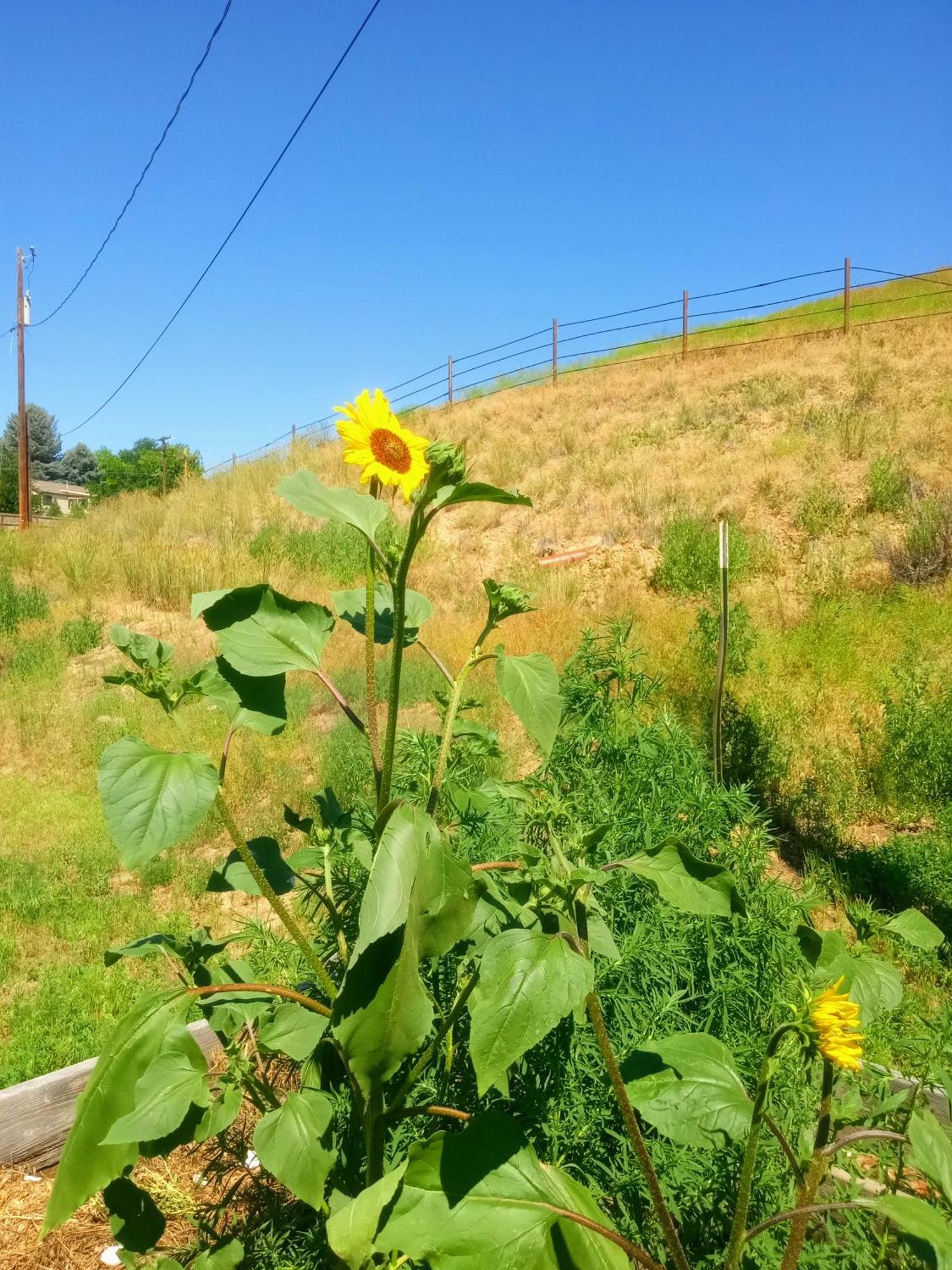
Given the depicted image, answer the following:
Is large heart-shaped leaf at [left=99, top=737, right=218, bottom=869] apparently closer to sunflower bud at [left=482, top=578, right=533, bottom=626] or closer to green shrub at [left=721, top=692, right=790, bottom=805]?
sunflower bud at [left=482, top=578, right=533, bottom=626]

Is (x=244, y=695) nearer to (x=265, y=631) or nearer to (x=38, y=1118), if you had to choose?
(x=265, y=631)

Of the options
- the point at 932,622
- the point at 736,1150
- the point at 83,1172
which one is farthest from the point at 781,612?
the point at 83,1172

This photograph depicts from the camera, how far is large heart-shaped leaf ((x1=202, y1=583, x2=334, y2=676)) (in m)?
1.08

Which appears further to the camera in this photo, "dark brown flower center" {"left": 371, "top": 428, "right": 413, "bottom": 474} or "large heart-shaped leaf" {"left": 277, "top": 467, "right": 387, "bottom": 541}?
"dark brown flower center" {"left": 371, "top": 428, "right": 413, "bottom": 474}

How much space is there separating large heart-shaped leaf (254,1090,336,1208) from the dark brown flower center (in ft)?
2.84

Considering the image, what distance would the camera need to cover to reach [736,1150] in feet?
4.40

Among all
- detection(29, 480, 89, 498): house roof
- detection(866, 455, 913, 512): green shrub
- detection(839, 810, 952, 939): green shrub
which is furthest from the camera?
detection(29, 480, 89, 498): house roof

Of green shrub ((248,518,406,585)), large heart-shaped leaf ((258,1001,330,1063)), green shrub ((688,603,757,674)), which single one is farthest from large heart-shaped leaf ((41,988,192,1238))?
green shrub ((248,518,406,585))

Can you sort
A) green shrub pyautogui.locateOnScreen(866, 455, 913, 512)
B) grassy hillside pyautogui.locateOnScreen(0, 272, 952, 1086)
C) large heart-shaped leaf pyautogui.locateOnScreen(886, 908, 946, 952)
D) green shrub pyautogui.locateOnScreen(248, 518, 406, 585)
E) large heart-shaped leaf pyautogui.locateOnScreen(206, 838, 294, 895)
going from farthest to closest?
green shrub pyautogui.locateOnScreen(248, 518, 406, 585), green shrub pyautogui.locateOnScreen(866, 455, 913, 512), grassy hillside pyautogui.locateOnScreen(0, 272, 952, 1086), large heart-shaped leaf pyautogui.locateOnScreen(206, 838, 294, 895), large heart-shaped leaf pyautogui.locateOnScreen(886, 908, 946, 952)

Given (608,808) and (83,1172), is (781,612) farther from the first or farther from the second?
(83,1172)

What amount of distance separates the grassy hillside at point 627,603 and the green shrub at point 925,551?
0.02m

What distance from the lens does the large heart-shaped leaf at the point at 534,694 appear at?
1.08 metres

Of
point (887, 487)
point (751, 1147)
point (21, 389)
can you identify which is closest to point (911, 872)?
point (751, 1147)

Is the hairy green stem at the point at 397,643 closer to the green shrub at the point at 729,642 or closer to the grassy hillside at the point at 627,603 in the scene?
the grassy hillside at the point at 627,603
